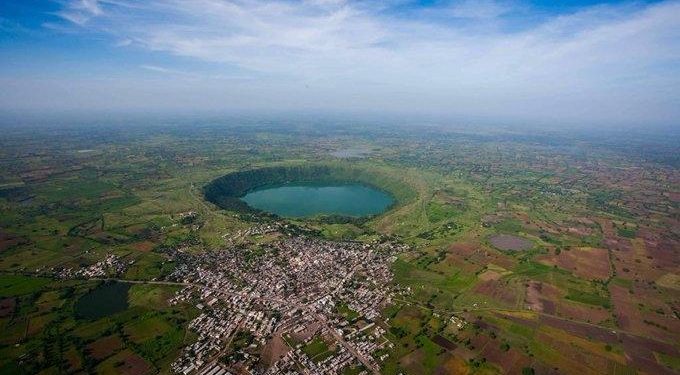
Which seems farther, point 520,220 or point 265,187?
point 265,187

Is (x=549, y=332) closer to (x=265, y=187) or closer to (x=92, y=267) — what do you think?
(x=92, y=267)

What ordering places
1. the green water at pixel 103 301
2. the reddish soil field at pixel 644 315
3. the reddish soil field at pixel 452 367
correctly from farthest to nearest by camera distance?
the green water at pixel 103 301 → the reddish soil field at pixel 644 315 → the reddish soil field at pixel 452 367

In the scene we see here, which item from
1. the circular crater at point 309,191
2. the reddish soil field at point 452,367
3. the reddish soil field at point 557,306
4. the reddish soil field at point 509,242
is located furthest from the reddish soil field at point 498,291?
the circular crater at point 309,191

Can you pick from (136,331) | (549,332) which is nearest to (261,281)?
(136,331)

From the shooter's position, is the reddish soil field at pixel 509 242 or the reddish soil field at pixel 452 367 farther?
the reddish soil field at pixel 509 242

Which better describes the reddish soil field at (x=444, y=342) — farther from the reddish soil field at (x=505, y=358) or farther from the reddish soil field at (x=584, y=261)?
the reddish soil field at (x=584, y=261)

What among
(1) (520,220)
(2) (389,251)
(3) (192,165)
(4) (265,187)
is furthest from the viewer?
(3) (192,165)

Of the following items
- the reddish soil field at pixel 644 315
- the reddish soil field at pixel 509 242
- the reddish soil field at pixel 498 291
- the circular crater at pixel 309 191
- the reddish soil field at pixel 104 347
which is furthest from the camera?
the circular crater at pixel 309 191

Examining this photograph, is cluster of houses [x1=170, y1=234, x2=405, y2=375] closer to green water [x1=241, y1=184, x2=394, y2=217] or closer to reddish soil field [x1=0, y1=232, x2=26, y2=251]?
green water [x1=241, y1=184, x2=394, y2=217]
